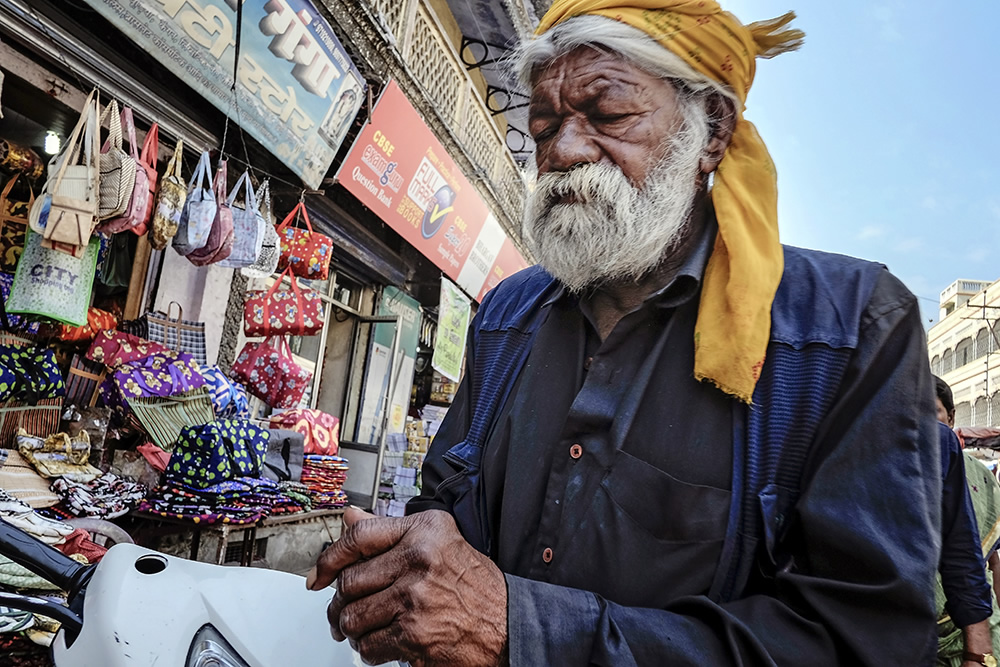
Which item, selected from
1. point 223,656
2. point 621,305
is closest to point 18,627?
point 223,656

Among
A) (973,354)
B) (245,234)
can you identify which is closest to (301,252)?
(245,234)

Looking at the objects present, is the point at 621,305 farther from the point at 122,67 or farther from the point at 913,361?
the point at 122,67

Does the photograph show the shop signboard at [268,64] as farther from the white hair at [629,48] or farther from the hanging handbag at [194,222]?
the white hair at [629,48]

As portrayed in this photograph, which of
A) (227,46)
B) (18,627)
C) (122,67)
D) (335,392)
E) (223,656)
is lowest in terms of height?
(18,627)

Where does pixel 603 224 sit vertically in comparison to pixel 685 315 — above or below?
above

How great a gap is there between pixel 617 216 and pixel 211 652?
1048 mm

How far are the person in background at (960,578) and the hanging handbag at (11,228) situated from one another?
4.34 meters

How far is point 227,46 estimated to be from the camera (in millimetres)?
3459

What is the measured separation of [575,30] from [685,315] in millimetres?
689

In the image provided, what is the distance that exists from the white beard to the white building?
106ft

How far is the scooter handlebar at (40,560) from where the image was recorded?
100 cm

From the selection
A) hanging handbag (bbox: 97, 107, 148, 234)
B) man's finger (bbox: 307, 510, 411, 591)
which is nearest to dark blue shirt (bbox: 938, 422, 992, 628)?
man's finger (bbox: 307, 510, 411, 591)

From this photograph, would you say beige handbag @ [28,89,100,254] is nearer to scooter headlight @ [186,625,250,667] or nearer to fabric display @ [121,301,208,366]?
fabric display @ [121,301,208,366]

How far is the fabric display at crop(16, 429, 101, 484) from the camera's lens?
311 centimetres
